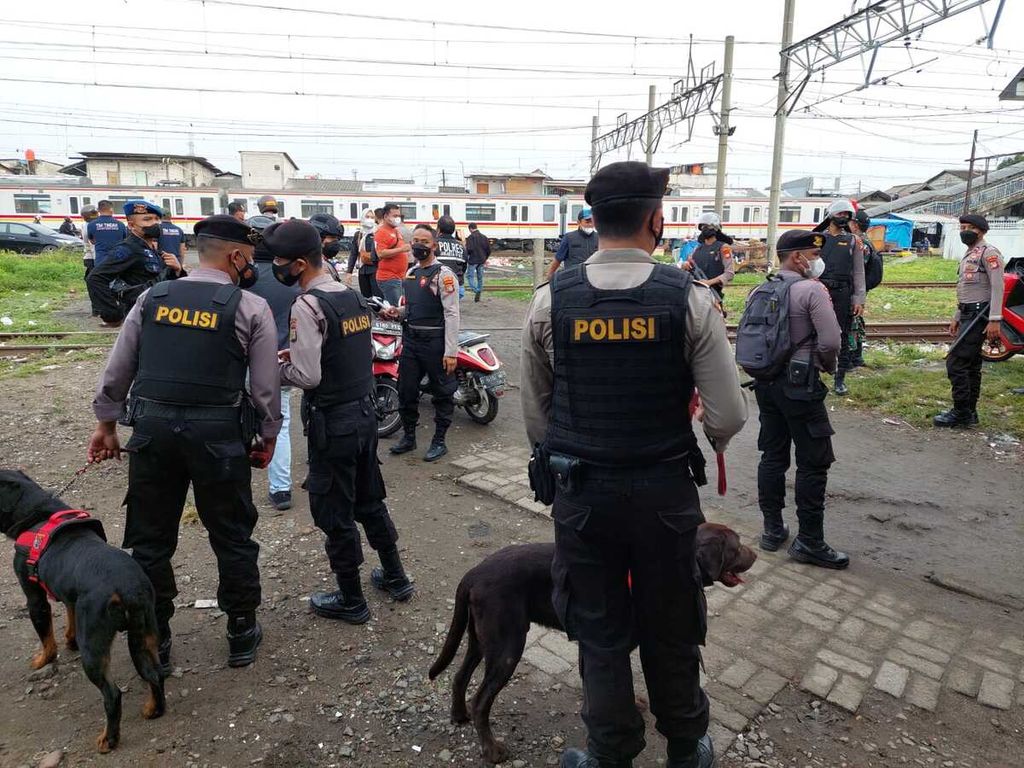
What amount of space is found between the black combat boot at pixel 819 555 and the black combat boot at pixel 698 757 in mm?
1787

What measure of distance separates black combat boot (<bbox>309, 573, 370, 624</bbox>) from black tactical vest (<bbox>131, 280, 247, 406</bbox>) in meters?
1.21

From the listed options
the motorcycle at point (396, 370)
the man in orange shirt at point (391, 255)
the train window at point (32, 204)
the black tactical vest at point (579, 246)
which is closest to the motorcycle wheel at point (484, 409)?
the motorcycle at point (396, 370)

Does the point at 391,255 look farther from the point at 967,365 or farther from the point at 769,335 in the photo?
the point at 967,365

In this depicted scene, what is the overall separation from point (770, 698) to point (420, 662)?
1.57m

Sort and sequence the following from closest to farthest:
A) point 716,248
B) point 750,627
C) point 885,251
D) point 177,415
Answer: point 177,415 < point 750,627 < point 716,248 < point 885,251

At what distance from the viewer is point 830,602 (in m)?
3.64

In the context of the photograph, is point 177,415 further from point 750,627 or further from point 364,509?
point 750,627

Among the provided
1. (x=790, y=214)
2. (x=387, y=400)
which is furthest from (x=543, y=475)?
(x=790, y=214)

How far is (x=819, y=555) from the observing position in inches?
159

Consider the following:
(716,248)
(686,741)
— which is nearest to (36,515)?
(686,741)

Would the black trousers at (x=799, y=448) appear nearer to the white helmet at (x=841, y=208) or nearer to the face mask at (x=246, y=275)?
the face mask at (x=246, y=275)

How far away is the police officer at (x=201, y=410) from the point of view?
280 centimetres

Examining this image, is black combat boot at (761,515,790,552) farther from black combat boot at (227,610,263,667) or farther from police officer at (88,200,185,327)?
police officer at (88,200,185,327)

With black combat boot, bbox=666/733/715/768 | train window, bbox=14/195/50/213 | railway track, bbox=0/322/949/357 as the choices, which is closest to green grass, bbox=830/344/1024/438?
railway track, bbox=0/322/949/357
